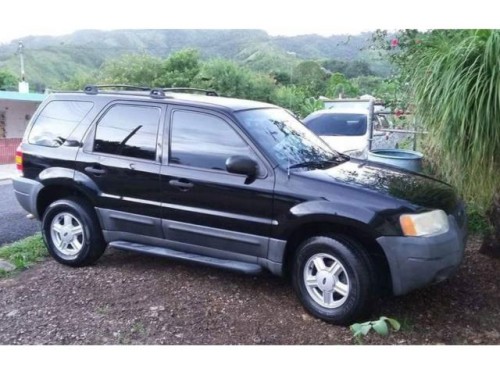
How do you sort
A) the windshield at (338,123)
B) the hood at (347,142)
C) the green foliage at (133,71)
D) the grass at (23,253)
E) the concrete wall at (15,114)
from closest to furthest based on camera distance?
the grass at (23,253)
the hood at (347,142)
the windshield at (338,123)
the green foliage at (133,71)
the concrete wall at (15,114)

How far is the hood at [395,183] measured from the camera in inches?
140

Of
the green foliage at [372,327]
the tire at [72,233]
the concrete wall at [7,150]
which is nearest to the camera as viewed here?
the green foliage at [372,327]

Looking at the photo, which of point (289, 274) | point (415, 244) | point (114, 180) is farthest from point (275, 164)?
point (114, 180)

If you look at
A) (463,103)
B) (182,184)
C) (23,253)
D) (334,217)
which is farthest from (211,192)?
(23,253)

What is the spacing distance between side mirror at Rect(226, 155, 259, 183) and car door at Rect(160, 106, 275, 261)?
1.7 inches

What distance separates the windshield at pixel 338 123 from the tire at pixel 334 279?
4.48m

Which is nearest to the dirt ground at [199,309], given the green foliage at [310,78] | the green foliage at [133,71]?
the green foliage at [310,78]

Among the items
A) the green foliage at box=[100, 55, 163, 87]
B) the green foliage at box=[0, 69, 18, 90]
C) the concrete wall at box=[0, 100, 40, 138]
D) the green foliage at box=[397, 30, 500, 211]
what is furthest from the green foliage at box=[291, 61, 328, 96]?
the green foliage at box=[0, 69, 18, 90]

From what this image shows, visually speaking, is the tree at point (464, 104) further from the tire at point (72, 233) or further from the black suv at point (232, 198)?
the tire at point (72, 233)

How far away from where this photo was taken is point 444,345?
10.8 ft

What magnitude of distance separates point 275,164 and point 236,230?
606mm

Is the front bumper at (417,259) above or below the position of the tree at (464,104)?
below

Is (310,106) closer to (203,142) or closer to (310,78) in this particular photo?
(310,78)

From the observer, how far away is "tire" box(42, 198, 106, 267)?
453 centimetres
